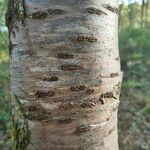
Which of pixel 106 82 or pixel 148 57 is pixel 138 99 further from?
pixel 106 82

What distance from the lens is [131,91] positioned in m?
8.73

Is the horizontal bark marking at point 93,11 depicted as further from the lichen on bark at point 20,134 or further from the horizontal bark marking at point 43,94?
the lichen on bark at point 20,134

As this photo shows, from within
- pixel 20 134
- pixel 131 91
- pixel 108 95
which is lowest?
pixel 131 91

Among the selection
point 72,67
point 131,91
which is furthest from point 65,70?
point 131,91

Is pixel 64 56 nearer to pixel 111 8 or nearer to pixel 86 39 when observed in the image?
pixel 86 39

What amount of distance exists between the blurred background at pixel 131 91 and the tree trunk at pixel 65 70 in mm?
2818

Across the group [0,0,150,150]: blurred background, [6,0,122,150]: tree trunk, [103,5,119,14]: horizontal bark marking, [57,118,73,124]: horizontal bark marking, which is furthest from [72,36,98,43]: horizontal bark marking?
[0,0,150,150]: blurred background

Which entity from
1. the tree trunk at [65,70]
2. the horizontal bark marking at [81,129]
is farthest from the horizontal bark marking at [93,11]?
the horizontal bark marking at [81,129]

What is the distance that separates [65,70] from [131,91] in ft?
25.6

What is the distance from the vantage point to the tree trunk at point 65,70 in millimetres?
1085

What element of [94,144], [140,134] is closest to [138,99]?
[140,134]

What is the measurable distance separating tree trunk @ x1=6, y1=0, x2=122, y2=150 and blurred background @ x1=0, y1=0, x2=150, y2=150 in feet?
9.25

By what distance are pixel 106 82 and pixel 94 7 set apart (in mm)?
246

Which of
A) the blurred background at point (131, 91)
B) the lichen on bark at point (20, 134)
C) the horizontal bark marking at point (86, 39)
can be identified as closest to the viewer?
the horizontal bark marking at point (86, 39)
